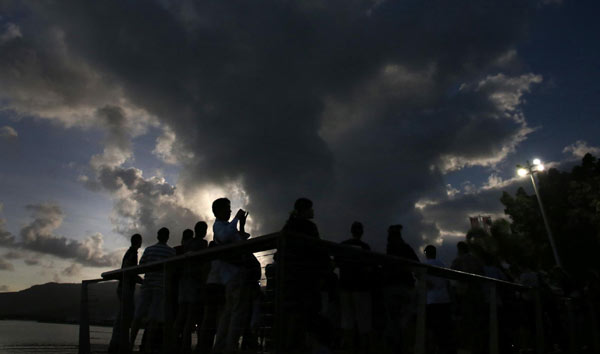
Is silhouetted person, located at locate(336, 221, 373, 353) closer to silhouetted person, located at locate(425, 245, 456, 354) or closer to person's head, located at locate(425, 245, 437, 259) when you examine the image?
silhouetted person, located at locate(425, 245, 456, 354)

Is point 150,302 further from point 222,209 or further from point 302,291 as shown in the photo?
point 302,291

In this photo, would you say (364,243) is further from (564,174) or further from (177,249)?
(564,174)

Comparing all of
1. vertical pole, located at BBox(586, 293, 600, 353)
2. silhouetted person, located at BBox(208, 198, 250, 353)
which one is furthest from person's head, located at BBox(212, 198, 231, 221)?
vertical pole, located at BBox(586, 293, 600, 353)

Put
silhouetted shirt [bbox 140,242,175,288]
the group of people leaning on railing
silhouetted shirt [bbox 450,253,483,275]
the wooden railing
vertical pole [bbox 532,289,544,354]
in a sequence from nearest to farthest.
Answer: the wooden railing → the group of people leaning on railing → vertical pole [bbox 532,289,544,354] → silhouetted shirt [bbox 140,242,175,288] → silhouetted shirt [bbox 450,253,483,275]

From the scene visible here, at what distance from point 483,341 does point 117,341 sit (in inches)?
182

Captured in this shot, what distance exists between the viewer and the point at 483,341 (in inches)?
210

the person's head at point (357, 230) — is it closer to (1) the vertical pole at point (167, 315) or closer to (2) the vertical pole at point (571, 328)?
(1) the vertical pole at point (167, 315)

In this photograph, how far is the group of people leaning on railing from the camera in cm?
263

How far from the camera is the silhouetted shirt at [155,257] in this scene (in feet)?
18.6

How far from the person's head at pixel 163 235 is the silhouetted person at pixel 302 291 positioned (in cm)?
393

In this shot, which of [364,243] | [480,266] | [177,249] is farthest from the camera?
[177,249]

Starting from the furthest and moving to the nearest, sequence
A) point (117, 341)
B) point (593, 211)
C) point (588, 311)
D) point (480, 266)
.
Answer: point (593, 211) → point (588, 311) → point (480, 266) → point (117, 341)

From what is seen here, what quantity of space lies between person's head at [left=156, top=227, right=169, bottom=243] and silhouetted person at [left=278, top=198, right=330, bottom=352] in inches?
155

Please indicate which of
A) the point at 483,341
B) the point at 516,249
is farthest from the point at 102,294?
the point at 516,249
